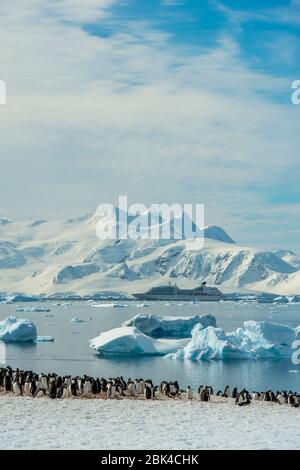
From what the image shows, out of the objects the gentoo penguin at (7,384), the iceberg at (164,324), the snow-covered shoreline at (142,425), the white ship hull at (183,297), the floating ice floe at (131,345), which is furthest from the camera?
the white ship hull at (183,297)

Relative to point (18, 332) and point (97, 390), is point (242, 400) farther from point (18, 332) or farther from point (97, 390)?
point (18, 332)

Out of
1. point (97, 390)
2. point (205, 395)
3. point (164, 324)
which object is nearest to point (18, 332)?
point (164, 324)

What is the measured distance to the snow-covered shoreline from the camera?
44.4 ft

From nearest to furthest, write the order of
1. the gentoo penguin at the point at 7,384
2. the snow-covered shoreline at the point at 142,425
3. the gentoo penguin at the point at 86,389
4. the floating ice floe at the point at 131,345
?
the snow-covered shoreline at the point at 142,425
the gentoo penguin at the point at 86,389
the gentoo penguin at the point at 7,384
the floating ice floe at the point at 131,345

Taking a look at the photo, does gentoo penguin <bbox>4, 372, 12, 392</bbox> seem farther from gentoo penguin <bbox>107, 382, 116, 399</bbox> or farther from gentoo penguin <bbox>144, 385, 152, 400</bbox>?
gentoo penguin <bbox>144, 385, 152, 400</bbox>

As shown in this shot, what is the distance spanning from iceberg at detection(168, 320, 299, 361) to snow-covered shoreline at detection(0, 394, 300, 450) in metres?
22.5

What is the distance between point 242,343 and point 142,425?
2994 cm

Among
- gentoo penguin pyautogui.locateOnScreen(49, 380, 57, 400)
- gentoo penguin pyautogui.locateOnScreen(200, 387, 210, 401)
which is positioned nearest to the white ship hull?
gentoo penguin pyautogui.locateOnScreen(200, 387, 210, 401)

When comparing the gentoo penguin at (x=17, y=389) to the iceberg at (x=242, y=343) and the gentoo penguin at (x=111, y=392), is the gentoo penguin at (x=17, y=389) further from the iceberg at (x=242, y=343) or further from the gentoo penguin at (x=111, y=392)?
the iceberg at (x=242, y=343)

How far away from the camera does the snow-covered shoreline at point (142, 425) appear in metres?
13.5

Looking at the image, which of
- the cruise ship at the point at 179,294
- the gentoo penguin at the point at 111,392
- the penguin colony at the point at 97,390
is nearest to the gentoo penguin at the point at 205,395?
the penguin colony at the point at 97,390

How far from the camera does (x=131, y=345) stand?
4450 cm

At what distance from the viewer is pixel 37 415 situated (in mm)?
16500

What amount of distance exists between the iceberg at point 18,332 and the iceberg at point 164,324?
792 centimetres
